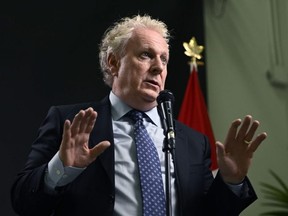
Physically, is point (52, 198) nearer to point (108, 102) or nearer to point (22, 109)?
point (108, 102)

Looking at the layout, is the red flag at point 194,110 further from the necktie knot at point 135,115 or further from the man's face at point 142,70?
the necktie knot at point 135,115

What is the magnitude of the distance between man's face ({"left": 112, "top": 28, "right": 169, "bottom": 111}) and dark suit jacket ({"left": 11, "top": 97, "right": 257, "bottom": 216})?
153 mm

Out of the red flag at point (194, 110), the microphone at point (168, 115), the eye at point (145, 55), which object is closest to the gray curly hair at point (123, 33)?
the eye at point (145, 55)

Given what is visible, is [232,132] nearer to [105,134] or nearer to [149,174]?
[149,174]

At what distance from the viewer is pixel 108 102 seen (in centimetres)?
222

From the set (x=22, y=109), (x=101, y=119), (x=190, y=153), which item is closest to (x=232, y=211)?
(x=190, y=153)

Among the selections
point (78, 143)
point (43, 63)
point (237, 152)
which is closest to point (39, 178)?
point (78, 143)

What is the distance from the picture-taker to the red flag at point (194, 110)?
4.06 m

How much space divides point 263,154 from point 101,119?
2684 millimetres

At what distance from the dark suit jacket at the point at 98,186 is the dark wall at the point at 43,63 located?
162 centimetres

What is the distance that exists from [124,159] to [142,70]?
427 millimetres

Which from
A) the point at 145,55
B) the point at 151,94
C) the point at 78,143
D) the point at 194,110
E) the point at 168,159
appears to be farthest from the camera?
the point at 194,110

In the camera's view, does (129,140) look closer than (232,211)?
No

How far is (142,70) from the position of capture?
86.3 inches
